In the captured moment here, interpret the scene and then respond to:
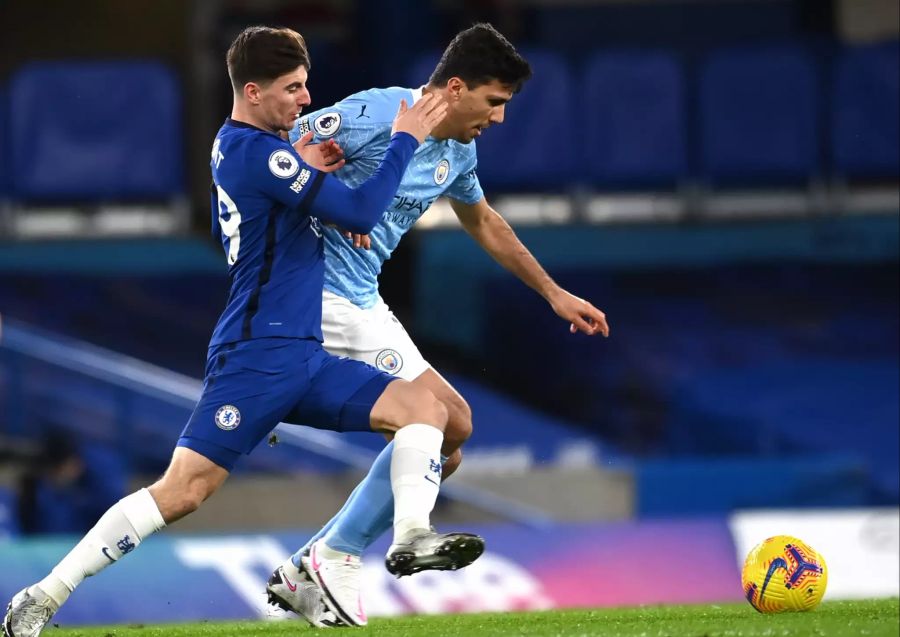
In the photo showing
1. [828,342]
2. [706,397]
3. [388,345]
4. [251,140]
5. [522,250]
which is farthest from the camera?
[828,342]

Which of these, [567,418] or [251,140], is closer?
[251,140]

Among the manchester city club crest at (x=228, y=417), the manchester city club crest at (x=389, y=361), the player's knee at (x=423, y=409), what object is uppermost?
the manchester city club crest at (x=389, y=361)

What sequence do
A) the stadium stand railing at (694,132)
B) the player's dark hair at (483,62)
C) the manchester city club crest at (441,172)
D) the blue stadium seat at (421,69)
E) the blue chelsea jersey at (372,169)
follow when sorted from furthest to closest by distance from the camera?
the stadium stand railing at (694,132)
the blue stadium seat at (421,69)
the manchester city club crest at (441,172)
the blue chelsea jersey at (372,169)
the player's dark hair at (483,62)

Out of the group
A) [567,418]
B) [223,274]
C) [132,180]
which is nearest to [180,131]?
[132,180]

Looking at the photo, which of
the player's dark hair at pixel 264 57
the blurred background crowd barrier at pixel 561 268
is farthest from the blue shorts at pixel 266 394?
the blurred background crowd barrier at pixel 561 268

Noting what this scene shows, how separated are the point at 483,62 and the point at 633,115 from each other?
7.46m

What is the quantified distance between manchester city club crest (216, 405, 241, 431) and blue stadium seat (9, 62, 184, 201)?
314 inches

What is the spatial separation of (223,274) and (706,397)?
161 inches

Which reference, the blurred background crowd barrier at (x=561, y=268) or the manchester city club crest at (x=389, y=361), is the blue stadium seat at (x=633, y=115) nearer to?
the blurred background crowd barrier at (x=561, y=268)

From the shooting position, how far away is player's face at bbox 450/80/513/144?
5.18 m

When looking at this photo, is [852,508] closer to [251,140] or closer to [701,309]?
[701,309]

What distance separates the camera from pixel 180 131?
1264 cm

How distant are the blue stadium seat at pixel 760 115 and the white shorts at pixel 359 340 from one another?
24.6 ft

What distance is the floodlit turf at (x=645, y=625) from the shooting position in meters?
4.77
